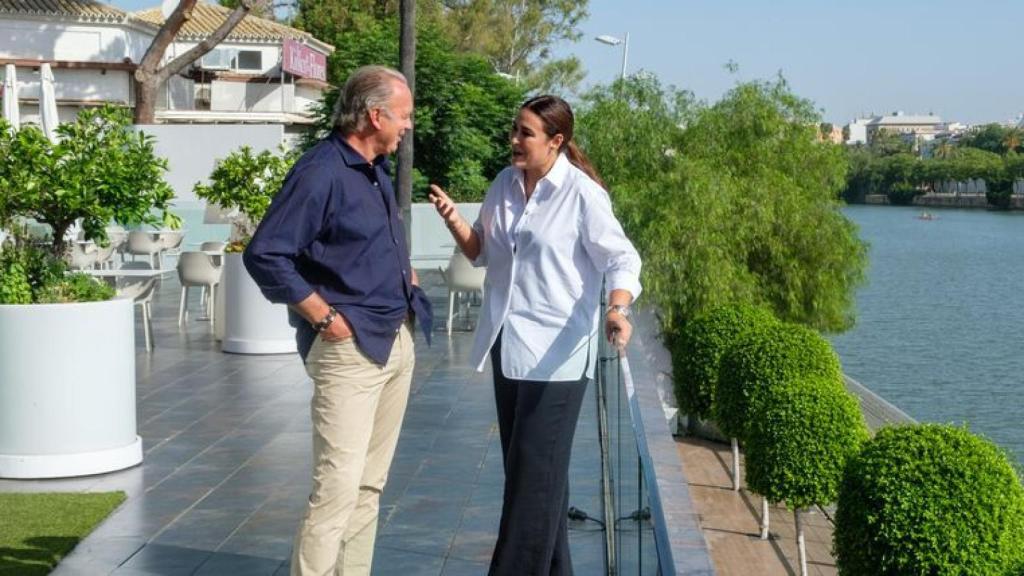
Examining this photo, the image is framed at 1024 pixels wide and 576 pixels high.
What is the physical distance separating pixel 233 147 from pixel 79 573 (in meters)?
22.5

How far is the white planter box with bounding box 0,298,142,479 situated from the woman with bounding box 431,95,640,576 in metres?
3.09

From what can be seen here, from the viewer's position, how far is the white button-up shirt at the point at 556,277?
4.48 metres

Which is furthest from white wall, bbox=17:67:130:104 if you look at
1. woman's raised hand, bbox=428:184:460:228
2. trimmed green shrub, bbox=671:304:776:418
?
woman's raised hand, bbox=428:184:460:228

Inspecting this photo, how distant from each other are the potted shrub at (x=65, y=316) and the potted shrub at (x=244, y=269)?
4.24 meters

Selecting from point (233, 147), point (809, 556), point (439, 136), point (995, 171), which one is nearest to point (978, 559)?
point (809, 556)

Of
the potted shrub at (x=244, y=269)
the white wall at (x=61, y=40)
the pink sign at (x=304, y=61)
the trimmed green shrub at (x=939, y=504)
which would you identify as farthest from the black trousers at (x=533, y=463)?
the pink sign at (x=304, y=61)

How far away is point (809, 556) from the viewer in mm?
19125

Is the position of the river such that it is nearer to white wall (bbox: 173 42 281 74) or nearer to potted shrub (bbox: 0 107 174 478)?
potted shrub (bbox: 0 107 174 478)

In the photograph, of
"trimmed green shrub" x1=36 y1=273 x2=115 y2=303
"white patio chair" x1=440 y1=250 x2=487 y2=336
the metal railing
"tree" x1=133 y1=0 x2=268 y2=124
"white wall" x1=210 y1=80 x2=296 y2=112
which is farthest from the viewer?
"white wall" x1=210 y1=80 x2=296 y2=112

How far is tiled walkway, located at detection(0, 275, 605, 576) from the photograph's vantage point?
575 centimetres

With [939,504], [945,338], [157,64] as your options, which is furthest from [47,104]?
[945,338]

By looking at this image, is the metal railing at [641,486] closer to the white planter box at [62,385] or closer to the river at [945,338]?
the white planter box at [62,385]

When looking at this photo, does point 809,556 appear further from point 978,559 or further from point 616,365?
point 616,365

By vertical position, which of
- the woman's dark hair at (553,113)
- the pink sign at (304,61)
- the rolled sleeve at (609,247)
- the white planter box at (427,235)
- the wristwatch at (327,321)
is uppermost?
the pink sign at (304,61)
